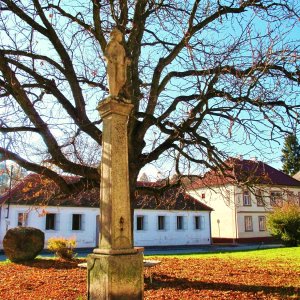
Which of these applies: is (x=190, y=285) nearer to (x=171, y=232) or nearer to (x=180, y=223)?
(x=171, y=232)

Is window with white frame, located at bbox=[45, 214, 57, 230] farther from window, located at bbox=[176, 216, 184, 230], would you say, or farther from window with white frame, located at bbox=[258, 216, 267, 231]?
window with white frame, located at bbox=[258, 216, 267, 231]

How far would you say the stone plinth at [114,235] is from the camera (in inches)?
222

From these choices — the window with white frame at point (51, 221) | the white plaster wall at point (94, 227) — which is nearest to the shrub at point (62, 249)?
the white plaster wall at point (94, 227)

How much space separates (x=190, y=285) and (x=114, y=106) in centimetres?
488

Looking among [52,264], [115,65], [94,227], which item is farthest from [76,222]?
[115,65]

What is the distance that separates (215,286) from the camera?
8.74 metres

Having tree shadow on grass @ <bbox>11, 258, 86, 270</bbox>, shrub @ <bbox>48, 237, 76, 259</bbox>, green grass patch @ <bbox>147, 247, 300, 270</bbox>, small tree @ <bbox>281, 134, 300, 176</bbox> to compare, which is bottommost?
green grass patch @ <bbox>147, 247, 300, 270</bbox>

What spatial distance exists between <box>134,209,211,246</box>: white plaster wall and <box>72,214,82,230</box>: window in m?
A: 4.91

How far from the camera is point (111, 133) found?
20.2 ft

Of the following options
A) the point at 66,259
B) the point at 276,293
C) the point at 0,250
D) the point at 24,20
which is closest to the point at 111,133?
the point at 276,293

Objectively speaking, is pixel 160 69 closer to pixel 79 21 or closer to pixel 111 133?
pixel 79 21

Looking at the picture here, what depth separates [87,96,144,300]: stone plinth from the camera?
5648mm

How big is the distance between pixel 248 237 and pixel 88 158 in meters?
31.4

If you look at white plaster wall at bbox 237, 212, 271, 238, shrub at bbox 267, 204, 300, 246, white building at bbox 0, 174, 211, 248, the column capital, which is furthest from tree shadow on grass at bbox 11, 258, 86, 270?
white plaster wall at bbox 237, 212, 271, 238
